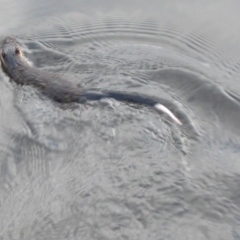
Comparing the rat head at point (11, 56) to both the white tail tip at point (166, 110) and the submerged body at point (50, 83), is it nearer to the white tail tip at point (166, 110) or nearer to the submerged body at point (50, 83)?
the submerged body at point (50, 83)

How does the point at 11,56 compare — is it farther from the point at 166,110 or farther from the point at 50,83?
the point at 166,110

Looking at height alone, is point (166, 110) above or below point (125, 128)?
above

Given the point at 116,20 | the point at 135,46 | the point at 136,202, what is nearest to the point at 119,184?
the point at 136,202

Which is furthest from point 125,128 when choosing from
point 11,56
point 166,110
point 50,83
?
point 11,56

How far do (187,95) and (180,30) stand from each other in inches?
45.8

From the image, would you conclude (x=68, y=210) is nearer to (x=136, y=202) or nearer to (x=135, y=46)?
(x=136, y=202)

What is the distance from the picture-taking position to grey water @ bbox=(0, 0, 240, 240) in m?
3.58

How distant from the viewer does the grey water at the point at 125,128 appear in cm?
358

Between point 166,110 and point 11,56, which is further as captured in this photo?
point 11,56

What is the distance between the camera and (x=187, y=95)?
465 cm

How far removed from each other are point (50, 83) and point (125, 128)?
1.10m

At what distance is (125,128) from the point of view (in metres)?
4.32

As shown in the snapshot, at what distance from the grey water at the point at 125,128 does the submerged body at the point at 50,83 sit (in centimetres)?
8

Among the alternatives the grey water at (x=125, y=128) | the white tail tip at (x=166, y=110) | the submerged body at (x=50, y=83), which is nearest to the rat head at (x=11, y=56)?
the submerged body at (x=50, y=83)
